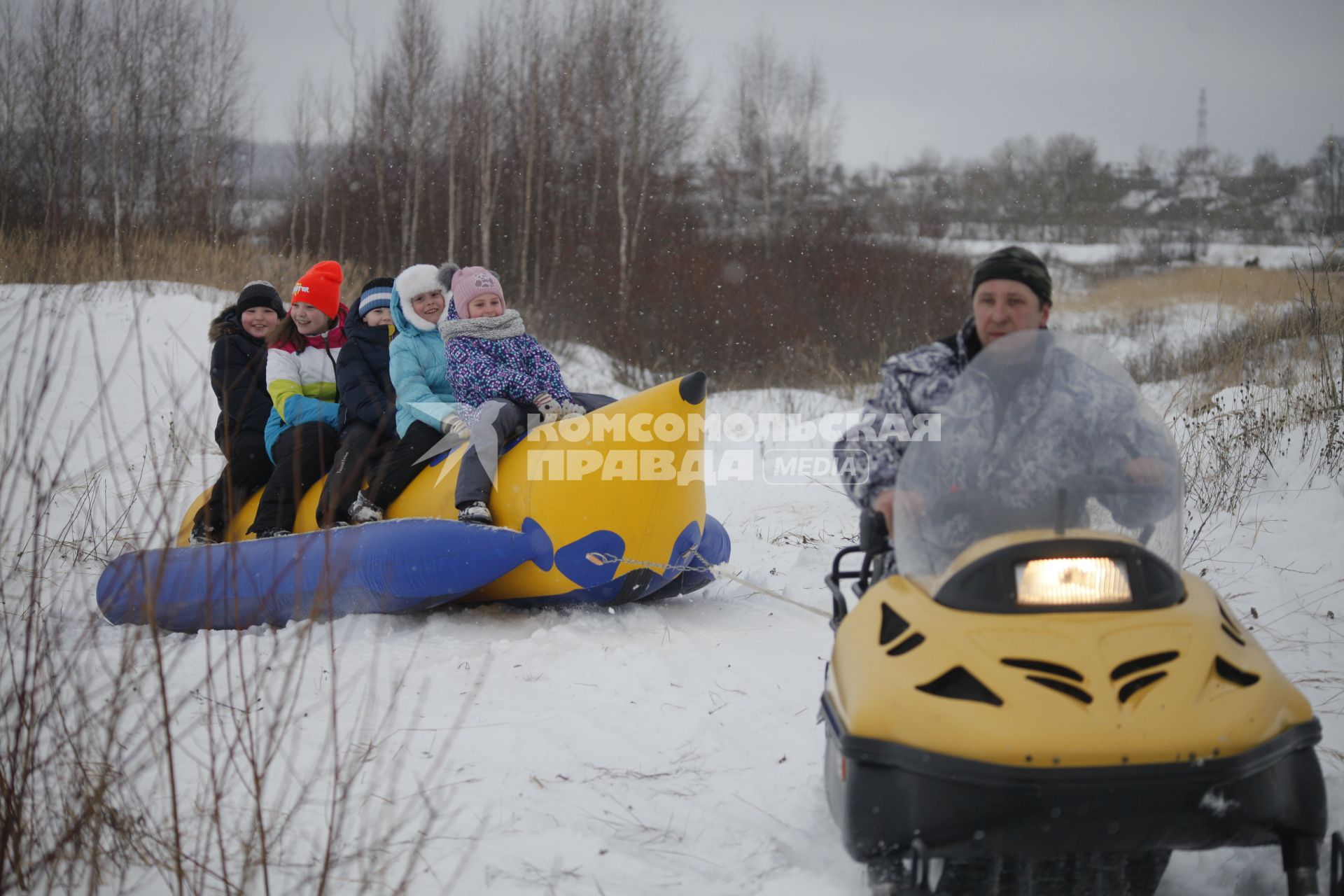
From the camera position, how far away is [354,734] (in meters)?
2.92

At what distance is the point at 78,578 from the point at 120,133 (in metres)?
16.0

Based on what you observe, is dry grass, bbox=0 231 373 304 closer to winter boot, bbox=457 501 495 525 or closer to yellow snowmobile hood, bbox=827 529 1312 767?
winter boot, bbox=457 501 495 525

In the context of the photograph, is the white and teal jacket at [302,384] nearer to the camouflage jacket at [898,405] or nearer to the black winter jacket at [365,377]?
the black winter jacket at [365,377]

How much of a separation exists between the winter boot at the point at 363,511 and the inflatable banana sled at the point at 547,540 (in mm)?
294

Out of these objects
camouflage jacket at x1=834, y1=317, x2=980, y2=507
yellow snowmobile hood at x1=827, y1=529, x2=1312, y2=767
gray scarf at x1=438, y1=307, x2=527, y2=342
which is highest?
gray scarf at x1=438, y1=307, x2=527, y2=342

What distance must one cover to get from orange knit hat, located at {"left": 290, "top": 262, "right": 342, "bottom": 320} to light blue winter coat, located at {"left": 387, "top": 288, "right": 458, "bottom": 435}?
0.45 meters

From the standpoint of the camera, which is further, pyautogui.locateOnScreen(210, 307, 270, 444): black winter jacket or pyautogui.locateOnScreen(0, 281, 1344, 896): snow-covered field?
pyautogui.locateOnScreen(210, 307, 270, 444): black winter jacket

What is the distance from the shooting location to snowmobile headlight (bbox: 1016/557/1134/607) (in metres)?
1.80

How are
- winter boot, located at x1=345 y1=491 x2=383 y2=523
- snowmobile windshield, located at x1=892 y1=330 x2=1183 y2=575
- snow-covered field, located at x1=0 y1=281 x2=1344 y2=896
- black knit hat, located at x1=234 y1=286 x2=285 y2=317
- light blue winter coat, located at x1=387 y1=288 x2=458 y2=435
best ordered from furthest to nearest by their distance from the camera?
black knit hat, located at x1=234 y1=286 x2=285 y2=317, light blue winter coat, located at x1=387 y1=288 x2=458 y2=435, winter boot, located at x1=345 y1=491 x2=383 y2=523, snow-covered field, located at x1=0 y1=281 x2=1344 y2=896, snowmobile windshield, located at x1=892 y1=330 x2=1183 y2=575

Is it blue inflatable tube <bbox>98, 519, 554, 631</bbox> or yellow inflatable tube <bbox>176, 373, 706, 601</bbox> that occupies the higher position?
yellow inflatable tube <bbox>176, 373, 706, 601</bbox>

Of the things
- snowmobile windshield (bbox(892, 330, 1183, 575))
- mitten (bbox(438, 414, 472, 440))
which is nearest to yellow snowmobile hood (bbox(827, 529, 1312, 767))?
snowmobile windshield (bbox(892, 330, 1183, 575))

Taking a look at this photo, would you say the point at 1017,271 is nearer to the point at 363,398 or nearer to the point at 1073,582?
the point at 1073,582

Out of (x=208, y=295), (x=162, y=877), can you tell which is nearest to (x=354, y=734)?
(x=162, y=877)

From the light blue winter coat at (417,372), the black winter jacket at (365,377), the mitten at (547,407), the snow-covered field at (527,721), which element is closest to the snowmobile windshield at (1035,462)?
the snow-covered field at (527,721)
